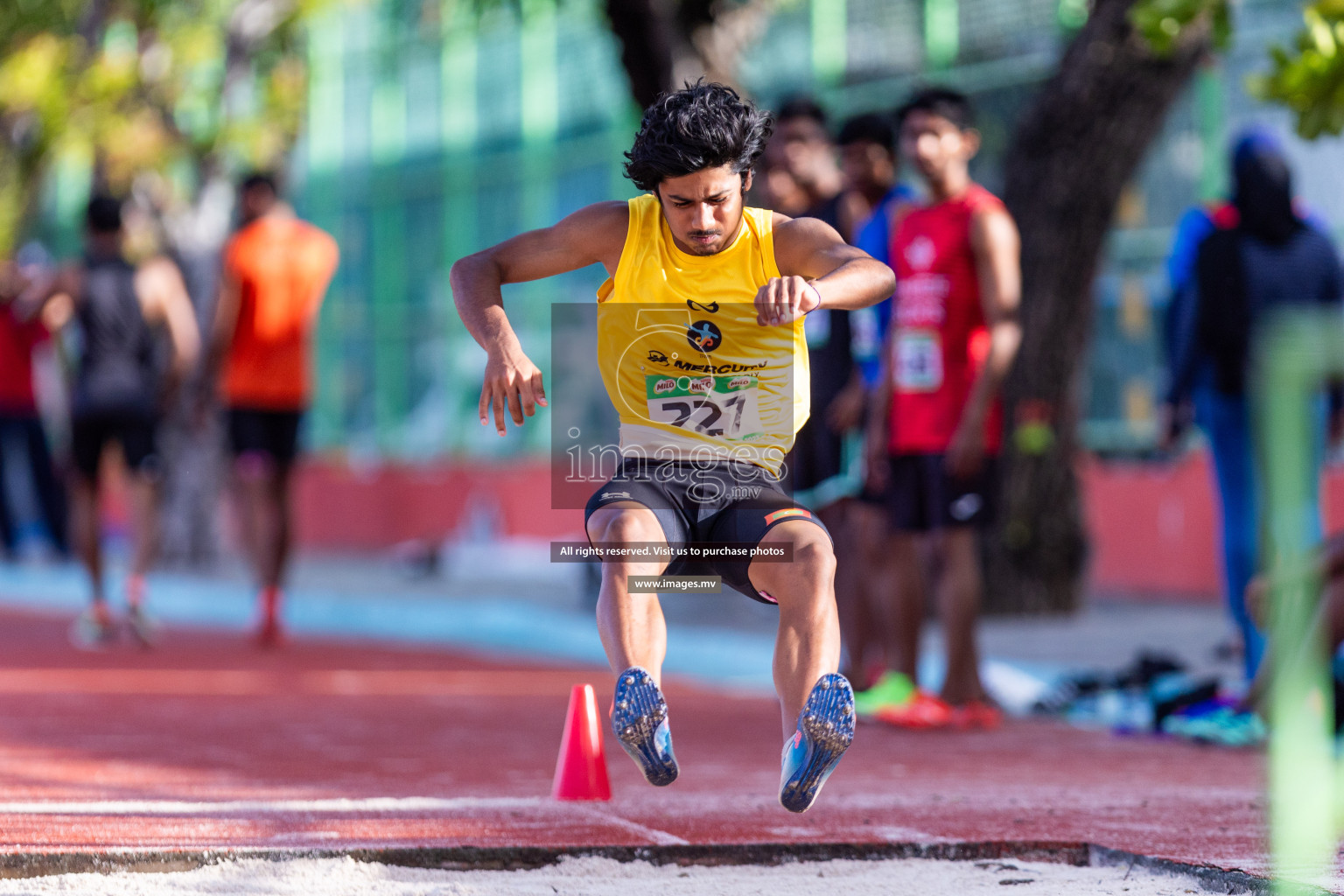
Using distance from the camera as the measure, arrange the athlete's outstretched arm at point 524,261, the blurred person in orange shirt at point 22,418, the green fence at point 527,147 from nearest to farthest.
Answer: the athlete's outstretched arm at point 524,261, the green fence at point 527,147, the blurred person in orange shirt at point 22,418

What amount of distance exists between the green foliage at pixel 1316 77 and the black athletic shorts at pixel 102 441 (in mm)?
6492

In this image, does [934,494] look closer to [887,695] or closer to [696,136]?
[887,695]

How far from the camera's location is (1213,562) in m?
13.4

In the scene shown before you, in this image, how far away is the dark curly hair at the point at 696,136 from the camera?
13.7 feet

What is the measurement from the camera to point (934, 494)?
717cm

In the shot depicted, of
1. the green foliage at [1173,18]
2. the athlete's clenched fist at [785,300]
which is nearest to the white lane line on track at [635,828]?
the athlete's clenched fist at [785,300]

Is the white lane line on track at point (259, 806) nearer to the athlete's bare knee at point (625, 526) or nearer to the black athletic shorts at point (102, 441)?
the athlete's bare knee at point (625, 526)

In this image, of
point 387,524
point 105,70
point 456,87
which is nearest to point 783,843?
point 105,70

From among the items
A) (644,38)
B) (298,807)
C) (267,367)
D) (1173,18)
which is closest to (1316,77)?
(1173,18)

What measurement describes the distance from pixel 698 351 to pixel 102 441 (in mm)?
6923

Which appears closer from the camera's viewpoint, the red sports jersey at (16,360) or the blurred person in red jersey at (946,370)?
the blurred person in red jersey at (946,370)

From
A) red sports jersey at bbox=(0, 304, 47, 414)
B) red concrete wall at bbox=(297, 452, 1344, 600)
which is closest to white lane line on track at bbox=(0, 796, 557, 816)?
red concrete wall at bbox=(297, 452, 1344, 600)

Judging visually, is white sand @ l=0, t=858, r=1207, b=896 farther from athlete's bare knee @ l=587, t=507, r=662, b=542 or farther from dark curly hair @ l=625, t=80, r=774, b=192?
dark curly hair @ l=625, t=80, r=774, b=192

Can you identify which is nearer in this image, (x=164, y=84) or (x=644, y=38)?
(x=644, y=38)
